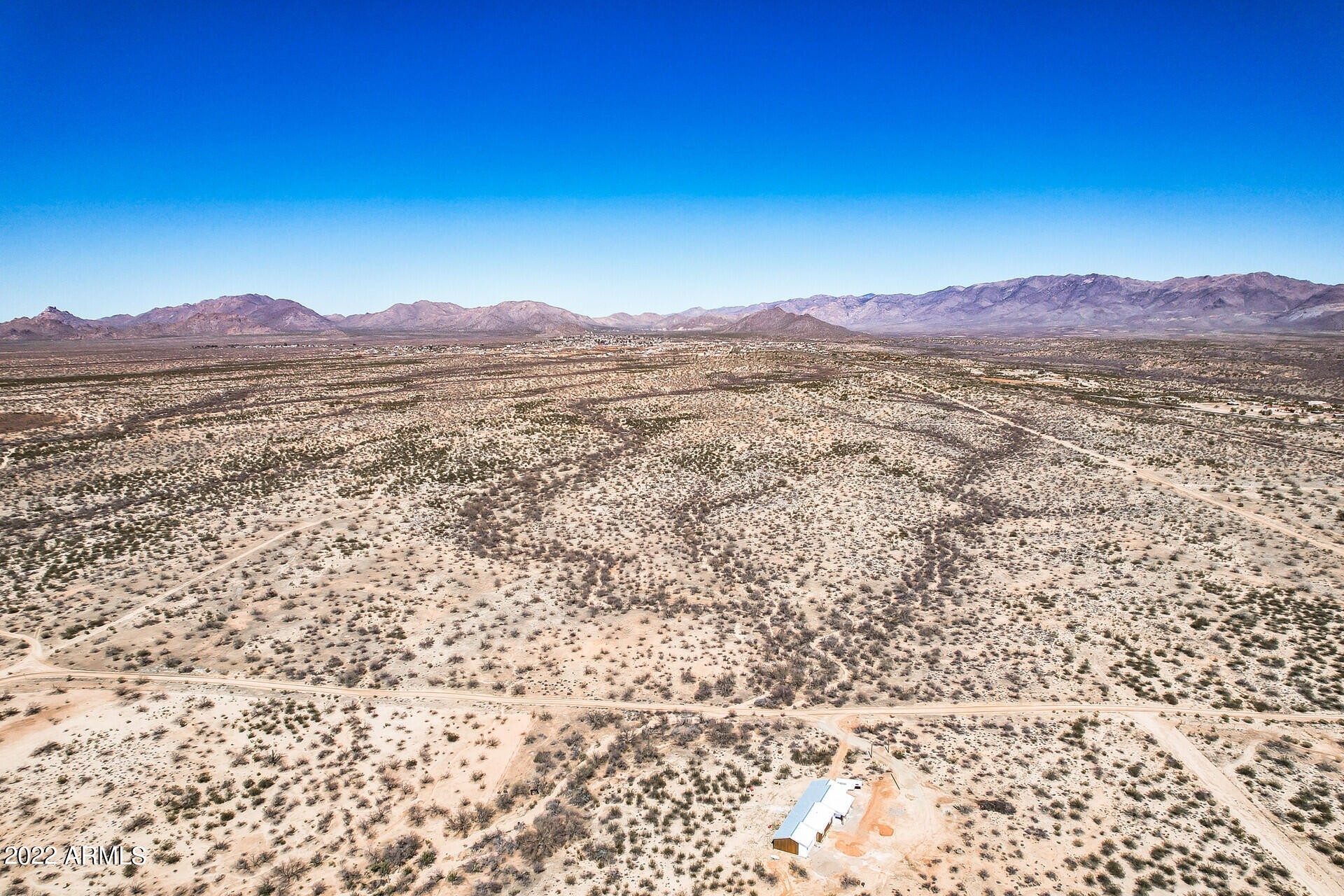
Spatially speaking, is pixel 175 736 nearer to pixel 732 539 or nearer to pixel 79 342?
pixel 732 539

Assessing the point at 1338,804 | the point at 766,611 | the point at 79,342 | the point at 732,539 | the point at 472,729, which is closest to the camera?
the point at 1338,804

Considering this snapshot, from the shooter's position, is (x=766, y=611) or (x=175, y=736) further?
(x=766, y=611)

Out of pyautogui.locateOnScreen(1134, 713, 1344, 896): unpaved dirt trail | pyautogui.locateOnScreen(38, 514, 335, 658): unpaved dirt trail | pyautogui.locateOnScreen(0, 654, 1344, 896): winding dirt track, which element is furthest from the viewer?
pyautogui.locateOnScreen(38, 514, 335, 658): unpaved dirt trail

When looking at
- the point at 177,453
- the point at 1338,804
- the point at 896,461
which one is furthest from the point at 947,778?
the point at 177,453

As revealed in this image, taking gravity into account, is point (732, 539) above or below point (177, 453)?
below

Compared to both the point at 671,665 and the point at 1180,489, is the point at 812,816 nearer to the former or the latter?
the point at 671,665

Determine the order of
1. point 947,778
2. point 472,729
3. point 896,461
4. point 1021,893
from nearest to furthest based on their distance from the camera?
point 1021,893 < point 947,778 < point 472,729 < point 896,461

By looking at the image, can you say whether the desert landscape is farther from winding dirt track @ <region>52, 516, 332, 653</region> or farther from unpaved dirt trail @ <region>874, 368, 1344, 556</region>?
unpaved dirt trail @ <region>874, 368, 1344, 556</region>

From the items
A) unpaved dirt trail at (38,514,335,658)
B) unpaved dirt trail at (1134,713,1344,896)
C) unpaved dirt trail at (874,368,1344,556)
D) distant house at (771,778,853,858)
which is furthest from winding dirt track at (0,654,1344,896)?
unpaved dirt trail at (874,368,1344,556)
